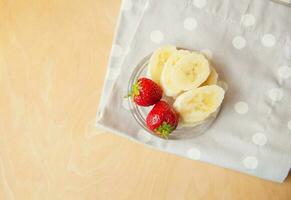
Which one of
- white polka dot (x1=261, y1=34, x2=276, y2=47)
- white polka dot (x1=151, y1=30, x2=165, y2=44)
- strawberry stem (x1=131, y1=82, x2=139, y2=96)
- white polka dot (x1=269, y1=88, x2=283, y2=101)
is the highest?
white polka dot (x1=261, y1=34, x2=276, y2=47)

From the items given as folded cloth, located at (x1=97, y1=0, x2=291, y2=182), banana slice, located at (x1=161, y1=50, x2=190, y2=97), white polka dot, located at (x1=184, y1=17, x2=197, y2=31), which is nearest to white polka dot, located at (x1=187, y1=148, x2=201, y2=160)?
folded cloth, located at (x1=97, y1=0, x2=291, y2=182)

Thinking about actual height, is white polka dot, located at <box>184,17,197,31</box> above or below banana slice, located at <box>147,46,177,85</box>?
above

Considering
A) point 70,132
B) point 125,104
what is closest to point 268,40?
point 125,104

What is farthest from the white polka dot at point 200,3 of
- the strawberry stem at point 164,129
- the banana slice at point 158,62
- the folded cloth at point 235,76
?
the strawberry stem at point 164,129

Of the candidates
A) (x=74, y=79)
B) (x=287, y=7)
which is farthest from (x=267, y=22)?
(x=74, y=79)

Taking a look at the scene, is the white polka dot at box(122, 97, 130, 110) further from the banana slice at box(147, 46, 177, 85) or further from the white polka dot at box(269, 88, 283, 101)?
the white polka dot at box(269, 88, 283, 101)

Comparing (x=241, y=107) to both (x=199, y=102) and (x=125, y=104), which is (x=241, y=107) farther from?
(x=125, y=104)

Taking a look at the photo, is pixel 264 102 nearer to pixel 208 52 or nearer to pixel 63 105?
pixel 208 52

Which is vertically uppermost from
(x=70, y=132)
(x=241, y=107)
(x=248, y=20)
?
(x=248, y=20)
